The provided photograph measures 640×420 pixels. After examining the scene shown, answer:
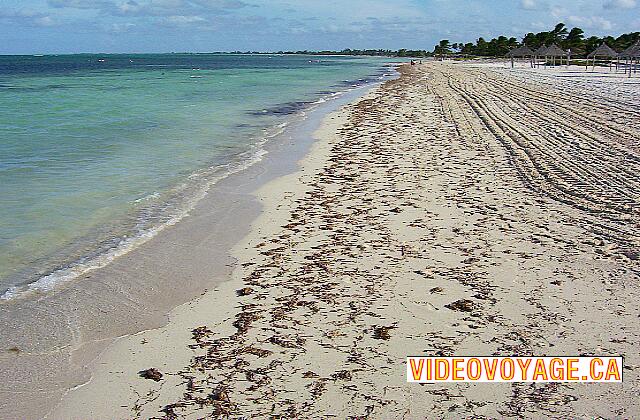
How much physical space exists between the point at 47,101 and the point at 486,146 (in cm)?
2166

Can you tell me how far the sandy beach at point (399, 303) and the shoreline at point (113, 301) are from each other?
181mm

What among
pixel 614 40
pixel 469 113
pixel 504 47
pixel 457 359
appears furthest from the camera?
pixel 504 47

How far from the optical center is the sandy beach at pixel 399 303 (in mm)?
3668

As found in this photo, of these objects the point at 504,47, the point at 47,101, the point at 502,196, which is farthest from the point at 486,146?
the point at 504,47

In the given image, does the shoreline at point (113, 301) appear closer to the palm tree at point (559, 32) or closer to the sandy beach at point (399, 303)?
the sandy beach at point (399, 303)

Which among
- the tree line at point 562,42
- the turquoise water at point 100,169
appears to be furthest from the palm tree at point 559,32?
the turquoise water at point 100,169

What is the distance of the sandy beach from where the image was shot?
12.0 ft

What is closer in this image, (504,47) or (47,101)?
(47,101)

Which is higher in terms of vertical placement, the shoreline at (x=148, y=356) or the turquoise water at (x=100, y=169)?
the turquoise water at (x=100, y=169)

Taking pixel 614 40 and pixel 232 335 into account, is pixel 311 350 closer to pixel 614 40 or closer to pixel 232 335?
pixel 232 335

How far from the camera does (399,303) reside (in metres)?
4.98

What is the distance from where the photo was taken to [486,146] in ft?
41.2

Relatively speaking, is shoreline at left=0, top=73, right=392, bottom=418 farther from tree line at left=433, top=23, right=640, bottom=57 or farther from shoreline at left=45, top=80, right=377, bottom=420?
tree line at left=433, top=23, right=640, bottom=57

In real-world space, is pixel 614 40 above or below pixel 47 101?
above
